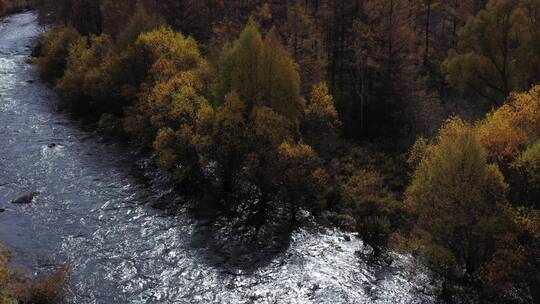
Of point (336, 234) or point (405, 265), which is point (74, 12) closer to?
point (336, 234)

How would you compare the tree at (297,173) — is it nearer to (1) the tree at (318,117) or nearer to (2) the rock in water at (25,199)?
(1) the tree at (318,117)

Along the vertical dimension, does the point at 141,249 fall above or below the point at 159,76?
below

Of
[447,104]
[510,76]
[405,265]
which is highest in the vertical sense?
[510,76]

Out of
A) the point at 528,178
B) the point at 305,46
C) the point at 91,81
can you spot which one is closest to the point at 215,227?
the point at 528,178

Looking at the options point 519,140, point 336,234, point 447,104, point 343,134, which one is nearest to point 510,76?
point 447,104

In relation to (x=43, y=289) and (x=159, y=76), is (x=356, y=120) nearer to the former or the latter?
(x=159, y=76)

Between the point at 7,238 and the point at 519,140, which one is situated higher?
the point at 519,140

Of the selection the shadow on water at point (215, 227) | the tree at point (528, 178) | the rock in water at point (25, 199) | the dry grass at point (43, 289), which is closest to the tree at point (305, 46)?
the shadow on water at point (215, 227)
